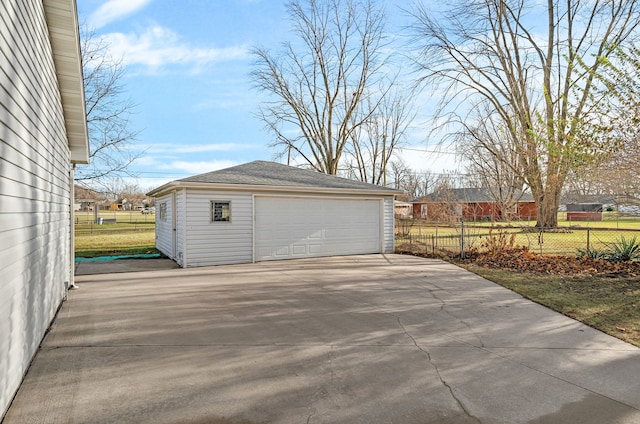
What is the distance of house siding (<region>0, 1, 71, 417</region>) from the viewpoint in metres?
2.85

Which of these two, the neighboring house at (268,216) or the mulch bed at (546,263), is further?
the neighboring house at (268,216)

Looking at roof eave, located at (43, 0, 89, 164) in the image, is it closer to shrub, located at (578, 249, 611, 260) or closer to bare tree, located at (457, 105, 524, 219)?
shrub, located at (578, 249, 611, 260)

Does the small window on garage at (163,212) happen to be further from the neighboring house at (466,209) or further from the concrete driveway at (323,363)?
the neighboring house at (466,209)

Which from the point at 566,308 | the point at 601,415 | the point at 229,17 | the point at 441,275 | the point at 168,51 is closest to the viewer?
the point at 601,415

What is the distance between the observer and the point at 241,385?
3299 mm

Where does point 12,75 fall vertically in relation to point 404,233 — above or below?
above

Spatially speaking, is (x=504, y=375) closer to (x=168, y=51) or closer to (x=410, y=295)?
(x=410, y=295)

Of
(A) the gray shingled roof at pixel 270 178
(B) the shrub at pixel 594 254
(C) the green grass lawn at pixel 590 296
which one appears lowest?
(C) the green grass lawn at pixel 590 296

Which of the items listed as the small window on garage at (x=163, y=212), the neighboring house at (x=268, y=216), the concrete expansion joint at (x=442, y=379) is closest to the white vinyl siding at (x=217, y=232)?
the neighboring house at (x=268, y=216)

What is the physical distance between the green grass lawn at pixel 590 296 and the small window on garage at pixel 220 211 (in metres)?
6.91

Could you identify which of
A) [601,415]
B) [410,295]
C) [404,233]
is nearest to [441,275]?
[410,295]

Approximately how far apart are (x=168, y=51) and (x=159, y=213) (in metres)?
5.96

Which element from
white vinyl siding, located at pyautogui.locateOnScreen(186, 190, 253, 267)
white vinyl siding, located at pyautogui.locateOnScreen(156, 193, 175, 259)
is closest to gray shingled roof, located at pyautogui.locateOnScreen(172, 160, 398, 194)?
white vinyl siding, located at pyautogui.locateOnScreen(186, 190, 253, 267)

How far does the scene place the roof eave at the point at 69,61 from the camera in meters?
4.69
